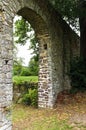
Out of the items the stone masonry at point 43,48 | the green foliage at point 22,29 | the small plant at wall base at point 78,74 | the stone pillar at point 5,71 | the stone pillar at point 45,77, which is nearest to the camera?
the stone pillar at point 5,71

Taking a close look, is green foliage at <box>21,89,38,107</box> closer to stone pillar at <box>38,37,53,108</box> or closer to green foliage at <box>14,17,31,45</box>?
stone pillar at <box>38,37,53,108</box>

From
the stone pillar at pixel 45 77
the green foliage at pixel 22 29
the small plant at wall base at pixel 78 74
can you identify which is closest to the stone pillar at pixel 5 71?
the stone pillar at pixel 45 77

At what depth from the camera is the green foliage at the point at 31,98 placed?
8875 millimetres

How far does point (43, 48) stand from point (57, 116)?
8.52ft

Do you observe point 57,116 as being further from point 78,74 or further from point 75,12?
point 75,12

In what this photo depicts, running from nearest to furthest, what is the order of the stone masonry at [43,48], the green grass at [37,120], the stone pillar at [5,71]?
the stone pillar at [5,71], the stone masonry at [43,48], the green grass at [37,120]

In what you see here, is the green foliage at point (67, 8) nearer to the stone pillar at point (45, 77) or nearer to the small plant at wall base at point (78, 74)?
the stone pillar at point (45, 77)

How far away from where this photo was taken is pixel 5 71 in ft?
18.1

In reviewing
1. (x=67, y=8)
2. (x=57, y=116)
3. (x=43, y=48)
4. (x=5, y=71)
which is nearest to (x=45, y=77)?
(x=43, y=48)

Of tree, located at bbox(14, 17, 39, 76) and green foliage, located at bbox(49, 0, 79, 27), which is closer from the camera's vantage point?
green foliage, located at bbox(49, 0, 79, 27)

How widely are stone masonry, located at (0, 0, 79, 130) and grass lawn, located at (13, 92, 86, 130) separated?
0.48 meters

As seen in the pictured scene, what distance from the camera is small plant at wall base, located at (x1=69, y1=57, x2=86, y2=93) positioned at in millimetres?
9530

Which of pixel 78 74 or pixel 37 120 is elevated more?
pixel 78 74

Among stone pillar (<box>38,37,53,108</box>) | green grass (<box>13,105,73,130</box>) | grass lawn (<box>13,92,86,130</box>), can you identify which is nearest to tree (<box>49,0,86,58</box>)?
stone pillar (<box>38,37,53,108</box>)
